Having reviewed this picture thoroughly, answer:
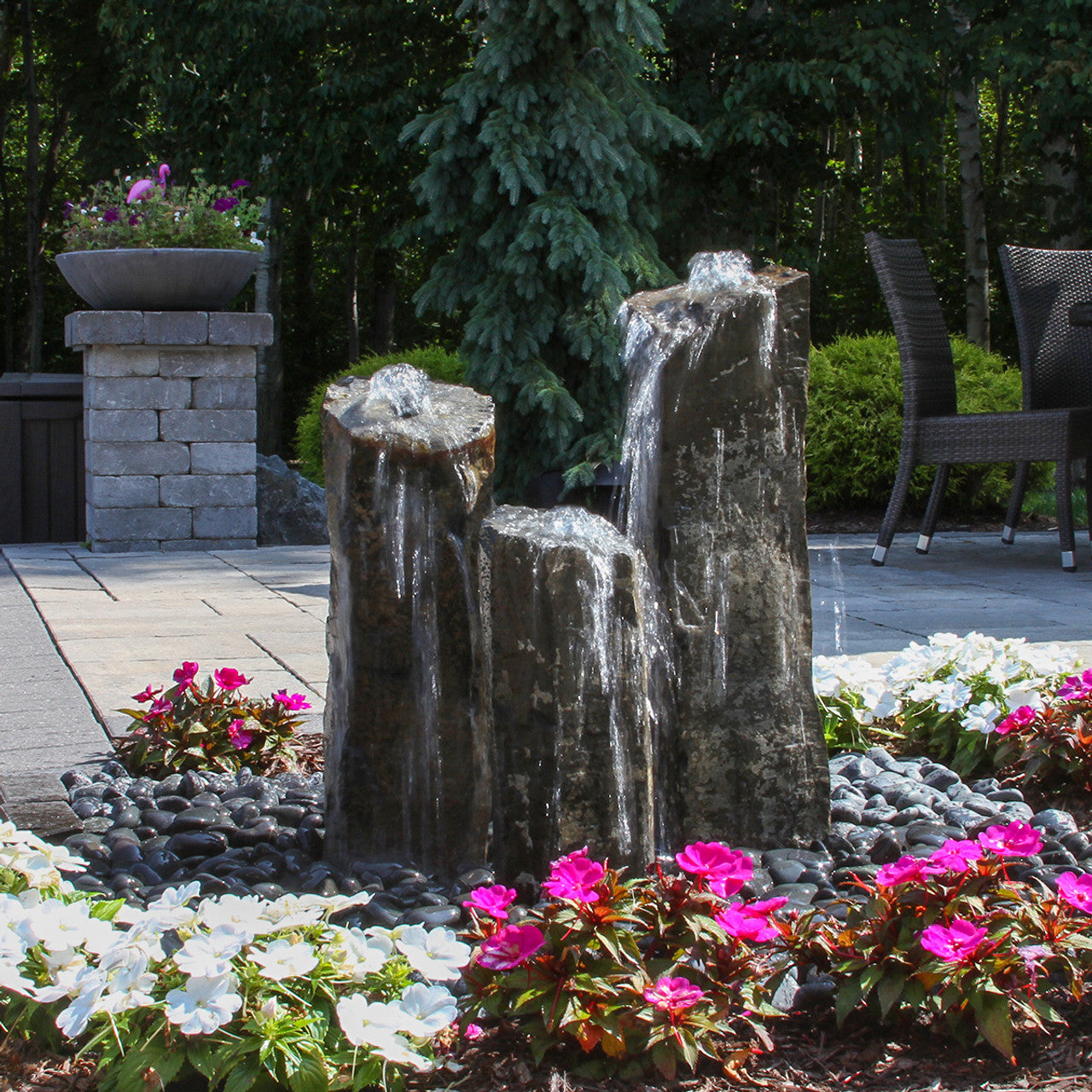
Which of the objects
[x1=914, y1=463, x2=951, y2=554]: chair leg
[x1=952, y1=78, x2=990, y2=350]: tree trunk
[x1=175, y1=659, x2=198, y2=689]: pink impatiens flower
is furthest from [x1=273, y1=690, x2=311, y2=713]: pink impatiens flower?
[x1=952, y1=78, x2=990, y2=350]: tree trunk

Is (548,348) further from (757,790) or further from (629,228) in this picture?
(757,790)

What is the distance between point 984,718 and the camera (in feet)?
8.89

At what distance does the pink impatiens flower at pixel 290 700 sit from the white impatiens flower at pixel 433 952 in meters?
1.34

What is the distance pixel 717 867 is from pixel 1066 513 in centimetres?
441

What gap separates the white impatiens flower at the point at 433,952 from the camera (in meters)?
1.47

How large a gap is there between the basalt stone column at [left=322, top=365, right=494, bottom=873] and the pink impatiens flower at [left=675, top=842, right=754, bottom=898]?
63cm

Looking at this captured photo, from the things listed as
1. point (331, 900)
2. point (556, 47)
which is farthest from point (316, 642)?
point (556, 47)

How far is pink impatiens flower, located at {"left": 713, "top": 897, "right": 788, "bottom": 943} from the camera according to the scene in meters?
1.55

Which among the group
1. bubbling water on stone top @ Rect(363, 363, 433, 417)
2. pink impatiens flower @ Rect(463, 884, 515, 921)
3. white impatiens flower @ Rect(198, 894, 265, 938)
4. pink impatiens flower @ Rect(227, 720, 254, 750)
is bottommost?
pink impatiens flower @ Rect(227, 720, 254, 750)

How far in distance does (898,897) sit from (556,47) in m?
7.06

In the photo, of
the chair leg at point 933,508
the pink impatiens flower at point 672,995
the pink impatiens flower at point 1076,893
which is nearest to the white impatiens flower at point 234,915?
the pink impatiens flower at point 672,995

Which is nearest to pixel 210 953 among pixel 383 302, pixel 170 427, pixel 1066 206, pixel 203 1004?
pixel 203 1004

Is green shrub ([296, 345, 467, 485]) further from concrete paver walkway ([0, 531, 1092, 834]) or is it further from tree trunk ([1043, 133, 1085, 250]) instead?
tree trunk ([1043, 133, 1085, 250])

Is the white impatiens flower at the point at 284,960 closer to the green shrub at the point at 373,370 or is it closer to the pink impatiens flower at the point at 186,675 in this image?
the pink impatiens flower at the point at 186,675
